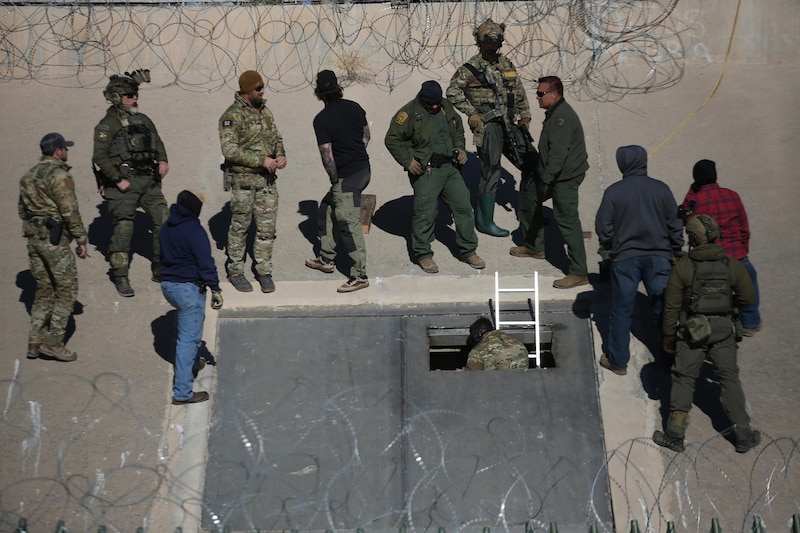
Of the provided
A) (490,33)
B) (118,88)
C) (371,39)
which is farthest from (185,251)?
(371,39)

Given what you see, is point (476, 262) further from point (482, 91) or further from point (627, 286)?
point (627, 286)

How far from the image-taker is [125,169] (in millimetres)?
10273

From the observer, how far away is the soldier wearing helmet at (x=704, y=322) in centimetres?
852

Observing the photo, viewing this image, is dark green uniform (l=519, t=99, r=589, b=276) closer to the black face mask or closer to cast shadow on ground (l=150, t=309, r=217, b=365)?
the black face mask

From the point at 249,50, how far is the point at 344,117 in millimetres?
4368

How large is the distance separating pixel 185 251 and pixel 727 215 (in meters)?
4.10

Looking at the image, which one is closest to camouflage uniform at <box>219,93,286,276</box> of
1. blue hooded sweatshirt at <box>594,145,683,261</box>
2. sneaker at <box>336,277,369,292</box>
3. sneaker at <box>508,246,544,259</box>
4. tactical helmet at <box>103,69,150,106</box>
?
sneaker at <box>336,277,369,292</box>

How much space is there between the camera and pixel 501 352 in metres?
9.45

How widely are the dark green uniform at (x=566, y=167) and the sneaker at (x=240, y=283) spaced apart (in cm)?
266

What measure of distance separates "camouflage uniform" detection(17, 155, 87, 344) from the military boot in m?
3.62

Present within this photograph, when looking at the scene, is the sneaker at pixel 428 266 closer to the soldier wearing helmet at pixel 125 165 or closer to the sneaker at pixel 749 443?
the soldier wearing helmet at pixel 125 165

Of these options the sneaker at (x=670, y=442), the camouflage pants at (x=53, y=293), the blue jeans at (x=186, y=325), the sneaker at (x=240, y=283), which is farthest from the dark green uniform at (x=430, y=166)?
the camouflage pants at (x=53, y=293)

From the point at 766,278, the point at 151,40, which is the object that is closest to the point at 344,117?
the point at 766,278

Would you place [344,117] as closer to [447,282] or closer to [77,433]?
[447,282]
